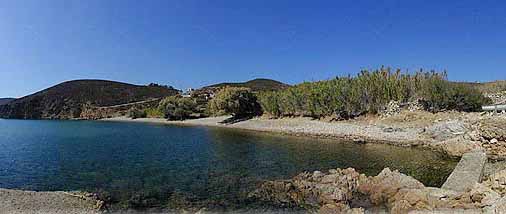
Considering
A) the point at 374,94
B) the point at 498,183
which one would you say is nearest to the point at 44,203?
the point at 498,183

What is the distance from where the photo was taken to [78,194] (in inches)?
580

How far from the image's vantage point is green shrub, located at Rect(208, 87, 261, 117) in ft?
235

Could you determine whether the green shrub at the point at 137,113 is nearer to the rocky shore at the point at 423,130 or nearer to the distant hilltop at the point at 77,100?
the distant hilltop at the point at 77,100

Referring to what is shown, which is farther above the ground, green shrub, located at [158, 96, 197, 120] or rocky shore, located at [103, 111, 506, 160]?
green shrub, located at [158, 96, 197, 120]

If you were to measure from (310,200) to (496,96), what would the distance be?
166 ft

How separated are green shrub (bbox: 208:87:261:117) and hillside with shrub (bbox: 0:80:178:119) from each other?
102 metres

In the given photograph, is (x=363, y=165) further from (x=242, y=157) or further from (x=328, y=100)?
(x=328, y=100)

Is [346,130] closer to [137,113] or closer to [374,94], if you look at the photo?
[374,94]

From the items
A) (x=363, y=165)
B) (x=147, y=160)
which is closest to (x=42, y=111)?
(x=147, y=160)

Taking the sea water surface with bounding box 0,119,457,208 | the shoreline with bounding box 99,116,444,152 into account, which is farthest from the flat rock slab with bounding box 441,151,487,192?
the shoreline with bounding box 99,116,444,152

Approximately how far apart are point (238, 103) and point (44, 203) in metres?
59.0

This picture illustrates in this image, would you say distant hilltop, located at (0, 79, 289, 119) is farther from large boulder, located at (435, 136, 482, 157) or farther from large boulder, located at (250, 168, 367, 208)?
large boulder, located at (250, 168, 367, 208)

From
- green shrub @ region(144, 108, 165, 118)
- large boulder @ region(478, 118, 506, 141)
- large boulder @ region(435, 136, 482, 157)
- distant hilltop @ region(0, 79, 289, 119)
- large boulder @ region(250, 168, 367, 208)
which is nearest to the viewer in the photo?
large boulder @ region(250, 168, 367, 208)

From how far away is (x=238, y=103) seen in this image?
234ft
